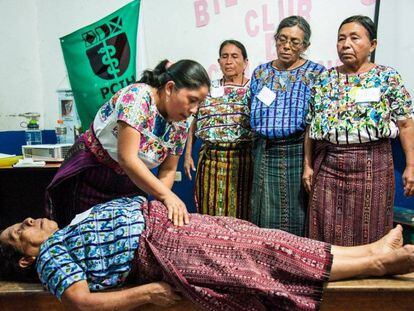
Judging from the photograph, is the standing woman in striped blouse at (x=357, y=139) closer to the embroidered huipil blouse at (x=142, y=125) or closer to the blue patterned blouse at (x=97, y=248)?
the embroidered huipil blouse at (x=142, y=125)

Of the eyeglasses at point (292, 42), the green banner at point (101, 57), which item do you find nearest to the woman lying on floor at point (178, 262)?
the eyeglasses at point (292, 42)

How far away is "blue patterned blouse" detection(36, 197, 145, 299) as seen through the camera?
4.65 feet

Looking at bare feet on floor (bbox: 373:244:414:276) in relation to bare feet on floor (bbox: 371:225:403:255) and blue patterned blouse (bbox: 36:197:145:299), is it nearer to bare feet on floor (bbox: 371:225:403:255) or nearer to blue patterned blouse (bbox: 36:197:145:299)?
bare feet on floor (bbox: 371:225:403:255)

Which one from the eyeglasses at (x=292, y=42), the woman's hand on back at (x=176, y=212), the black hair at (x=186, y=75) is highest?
the eyeglasses at (x=292, y=42)

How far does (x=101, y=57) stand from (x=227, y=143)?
1.47 metres

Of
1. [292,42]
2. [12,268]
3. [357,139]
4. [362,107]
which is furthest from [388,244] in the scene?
[12,268]

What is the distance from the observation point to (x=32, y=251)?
1.51 meters

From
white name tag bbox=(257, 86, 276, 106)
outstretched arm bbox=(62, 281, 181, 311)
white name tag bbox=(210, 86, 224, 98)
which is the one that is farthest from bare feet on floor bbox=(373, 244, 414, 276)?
white name tag bbox=(210, 86, 224, 98)

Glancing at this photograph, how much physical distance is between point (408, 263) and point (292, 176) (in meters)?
0.92

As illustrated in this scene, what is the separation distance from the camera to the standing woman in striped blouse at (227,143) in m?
2.56

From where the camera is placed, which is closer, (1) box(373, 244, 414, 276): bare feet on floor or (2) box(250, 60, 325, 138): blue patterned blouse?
(1) box(373, 244, 414, 276): bare feet on floor

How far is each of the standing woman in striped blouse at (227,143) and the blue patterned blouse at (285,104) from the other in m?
0.22

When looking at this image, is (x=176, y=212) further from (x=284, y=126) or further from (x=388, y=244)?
(x=284, y=126)

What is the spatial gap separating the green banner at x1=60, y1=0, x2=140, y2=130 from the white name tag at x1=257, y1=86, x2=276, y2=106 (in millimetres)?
1394
